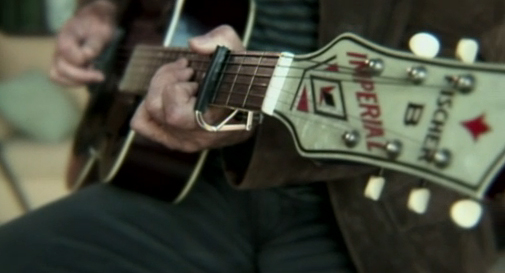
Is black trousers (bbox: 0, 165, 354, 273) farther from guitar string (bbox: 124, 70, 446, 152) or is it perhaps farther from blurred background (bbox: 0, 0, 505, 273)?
blurred background (bbox: 0, 0, 505, 273)

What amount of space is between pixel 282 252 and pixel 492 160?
408mm

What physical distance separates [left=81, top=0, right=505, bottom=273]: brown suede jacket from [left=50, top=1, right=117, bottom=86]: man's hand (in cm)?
40

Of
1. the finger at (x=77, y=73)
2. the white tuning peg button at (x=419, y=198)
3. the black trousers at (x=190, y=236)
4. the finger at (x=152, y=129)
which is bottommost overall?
the black trousers at (x=190, y=236)

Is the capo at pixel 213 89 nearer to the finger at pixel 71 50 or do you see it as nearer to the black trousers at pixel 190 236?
the black trousers at pixel 190 236

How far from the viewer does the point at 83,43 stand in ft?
3.71

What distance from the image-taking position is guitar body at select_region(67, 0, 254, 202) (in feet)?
3.16

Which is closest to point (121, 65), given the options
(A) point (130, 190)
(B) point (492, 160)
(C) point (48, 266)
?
(A) point (130, 190)

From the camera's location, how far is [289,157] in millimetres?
802

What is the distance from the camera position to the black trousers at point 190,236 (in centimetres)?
85

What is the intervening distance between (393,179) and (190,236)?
30 cm

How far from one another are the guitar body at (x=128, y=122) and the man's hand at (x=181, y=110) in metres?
0.11

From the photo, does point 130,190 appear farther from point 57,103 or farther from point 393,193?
point 57,103

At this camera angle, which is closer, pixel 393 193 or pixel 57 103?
pixel 393 193

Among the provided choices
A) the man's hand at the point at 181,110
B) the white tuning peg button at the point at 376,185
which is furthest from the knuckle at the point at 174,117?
the white tuning peg button at the point at 376,185
